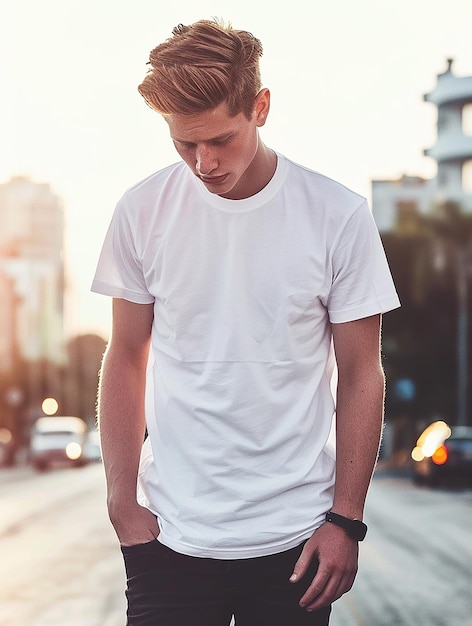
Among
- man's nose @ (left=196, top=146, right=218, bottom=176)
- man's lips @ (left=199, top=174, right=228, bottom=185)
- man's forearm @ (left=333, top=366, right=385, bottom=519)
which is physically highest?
man's nose @ (left=196, top=146, right=218, bottom=176)

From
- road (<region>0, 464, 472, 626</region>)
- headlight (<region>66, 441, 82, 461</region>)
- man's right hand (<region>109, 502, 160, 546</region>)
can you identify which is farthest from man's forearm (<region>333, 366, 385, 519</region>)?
headlight (<region>66, 441, 82, 461</region>)

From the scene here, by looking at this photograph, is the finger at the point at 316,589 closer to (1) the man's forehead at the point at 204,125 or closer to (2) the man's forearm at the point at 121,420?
(2) the man's forearm at the point at 121,420

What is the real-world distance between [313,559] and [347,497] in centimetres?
16

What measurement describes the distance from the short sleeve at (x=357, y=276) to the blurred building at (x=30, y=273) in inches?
3323

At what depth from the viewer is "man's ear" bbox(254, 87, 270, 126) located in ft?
10.6

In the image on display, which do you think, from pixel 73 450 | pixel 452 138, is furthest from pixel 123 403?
pixel 452 138

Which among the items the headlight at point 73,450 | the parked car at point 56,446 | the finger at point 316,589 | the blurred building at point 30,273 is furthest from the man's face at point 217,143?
the blurred building at point 30,273

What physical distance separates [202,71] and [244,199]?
388mm

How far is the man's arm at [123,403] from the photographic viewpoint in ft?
11.3

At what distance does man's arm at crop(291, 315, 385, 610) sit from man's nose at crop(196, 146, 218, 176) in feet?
1.58

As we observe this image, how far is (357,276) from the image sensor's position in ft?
11.0

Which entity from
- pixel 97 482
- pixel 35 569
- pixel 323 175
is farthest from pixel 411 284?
pixel 323 175

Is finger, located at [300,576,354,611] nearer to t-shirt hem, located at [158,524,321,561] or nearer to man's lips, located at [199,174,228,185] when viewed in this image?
t-shirt hem, located at [158,524,321,561]

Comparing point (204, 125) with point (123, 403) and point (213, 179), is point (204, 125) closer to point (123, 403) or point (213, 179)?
point (213, 179)
